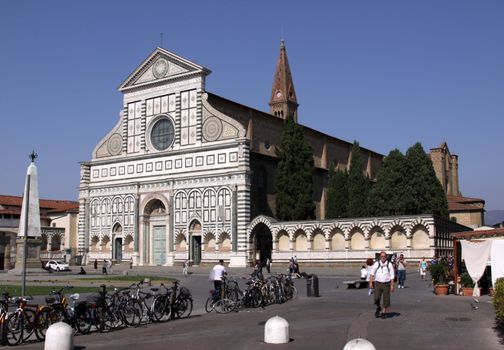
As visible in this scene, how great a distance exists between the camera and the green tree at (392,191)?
53.6 metres

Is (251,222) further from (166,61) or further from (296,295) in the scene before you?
(296,295)

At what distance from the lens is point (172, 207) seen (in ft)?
176

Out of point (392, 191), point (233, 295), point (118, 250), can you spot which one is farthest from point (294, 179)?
point (233, 295)

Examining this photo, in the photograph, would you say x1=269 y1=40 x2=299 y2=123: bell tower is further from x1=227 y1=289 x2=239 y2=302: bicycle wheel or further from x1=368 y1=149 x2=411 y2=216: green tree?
x1=227 y1=289 x2=239 y2=302: bicycle wheel

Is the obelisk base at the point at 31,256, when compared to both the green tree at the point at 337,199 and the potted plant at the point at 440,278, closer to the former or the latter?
the green tree at the point at 337,199

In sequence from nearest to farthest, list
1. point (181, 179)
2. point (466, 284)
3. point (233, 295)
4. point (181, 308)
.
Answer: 1. point (181, 308)
2. point (233, 295)
3. point (466, 284)
4. point (181, 179)

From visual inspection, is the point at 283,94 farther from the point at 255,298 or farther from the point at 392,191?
the point at 255,298

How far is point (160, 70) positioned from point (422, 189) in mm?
26647

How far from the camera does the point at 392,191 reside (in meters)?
54.2

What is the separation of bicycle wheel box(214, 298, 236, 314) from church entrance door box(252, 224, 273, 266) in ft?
100

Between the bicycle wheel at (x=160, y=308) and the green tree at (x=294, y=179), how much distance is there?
33.1 meters

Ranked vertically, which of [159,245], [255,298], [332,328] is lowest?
[332,328]

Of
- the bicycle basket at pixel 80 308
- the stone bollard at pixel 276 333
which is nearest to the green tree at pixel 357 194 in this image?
the bicycle basket at pixel 80 308

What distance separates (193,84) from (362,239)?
20.4 m
